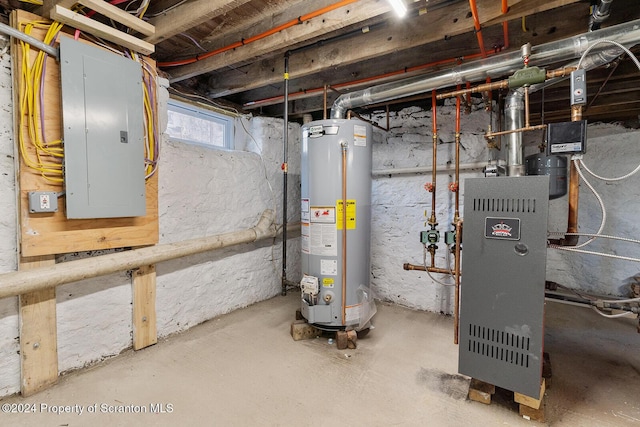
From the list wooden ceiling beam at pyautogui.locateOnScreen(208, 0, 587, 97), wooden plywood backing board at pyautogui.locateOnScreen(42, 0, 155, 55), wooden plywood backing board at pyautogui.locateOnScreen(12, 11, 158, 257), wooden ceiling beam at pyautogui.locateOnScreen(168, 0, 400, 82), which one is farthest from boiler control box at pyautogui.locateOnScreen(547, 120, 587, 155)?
wooden plywood backing board at pyautogui.locateOnScreen(12, 11, 158, 257)

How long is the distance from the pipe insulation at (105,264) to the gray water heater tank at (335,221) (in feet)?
2.44

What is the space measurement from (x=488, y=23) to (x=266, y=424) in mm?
2197

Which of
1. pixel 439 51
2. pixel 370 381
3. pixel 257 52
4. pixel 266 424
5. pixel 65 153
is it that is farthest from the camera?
pixel 439 51

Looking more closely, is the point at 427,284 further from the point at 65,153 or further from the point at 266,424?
the point at 65,153

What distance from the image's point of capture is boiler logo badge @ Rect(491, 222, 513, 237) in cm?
142

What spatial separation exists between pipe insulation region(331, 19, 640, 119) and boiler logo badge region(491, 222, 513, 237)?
850mm

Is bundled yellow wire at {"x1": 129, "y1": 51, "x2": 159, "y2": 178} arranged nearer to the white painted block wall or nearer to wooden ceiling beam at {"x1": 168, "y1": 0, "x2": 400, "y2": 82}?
the white painted block wall

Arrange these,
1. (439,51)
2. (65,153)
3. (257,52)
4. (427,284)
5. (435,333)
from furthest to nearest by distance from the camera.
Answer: (427,284), (435,333), (439,51), (257,52), (65,153)

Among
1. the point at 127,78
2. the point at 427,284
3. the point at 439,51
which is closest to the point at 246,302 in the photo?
the point at 427,284

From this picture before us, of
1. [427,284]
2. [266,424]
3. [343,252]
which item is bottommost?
[266,424]

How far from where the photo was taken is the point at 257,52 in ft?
6.24

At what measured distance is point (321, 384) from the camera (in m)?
1.68

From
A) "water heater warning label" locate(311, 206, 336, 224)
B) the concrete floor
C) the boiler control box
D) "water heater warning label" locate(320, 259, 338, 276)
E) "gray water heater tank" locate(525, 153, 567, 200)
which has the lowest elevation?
the concrete floor

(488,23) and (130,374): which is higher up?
(488,23)
